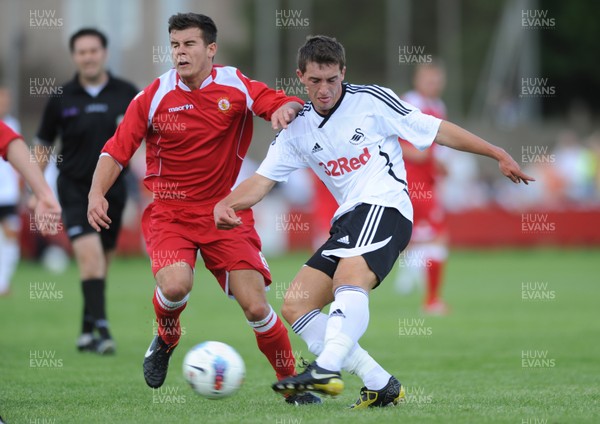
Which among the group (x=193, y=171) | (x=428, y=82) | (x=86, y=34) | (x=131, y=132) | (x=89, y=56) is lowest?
(x=193, y=171)

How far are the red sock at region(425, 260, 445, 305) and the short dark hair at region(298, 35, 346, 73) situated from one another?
6706 millimetres

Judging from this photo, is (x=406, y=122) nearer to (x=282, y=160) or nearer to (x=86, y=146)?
(x=282, y=160)

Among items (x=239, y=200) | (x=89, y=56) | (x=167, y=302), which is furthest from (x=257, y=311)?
(x=89, y=56)

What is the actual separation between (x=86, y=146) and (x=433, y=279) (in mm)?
5079

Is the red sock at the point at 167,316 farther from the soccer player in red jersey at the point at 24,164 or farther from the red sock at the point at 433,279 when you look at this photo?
the red sock at the point at 433,279

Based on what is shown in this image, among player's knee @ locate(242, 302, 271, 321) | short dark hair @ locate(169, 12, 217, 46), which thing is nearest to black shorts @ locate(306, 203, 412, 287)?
player's knee @ locate(242, 302, 271, 321)

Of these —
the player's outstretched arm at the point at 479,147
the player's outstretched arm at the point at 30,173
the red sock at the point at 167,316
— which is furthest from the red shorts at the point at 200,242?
the player's outstretched arm at the point at 479,147

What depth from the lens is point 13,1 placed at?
35781 millimetres

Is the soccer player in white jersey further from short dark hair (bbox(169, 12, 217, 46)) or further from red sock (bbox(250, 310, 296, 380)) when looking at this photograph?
short dark hair (bbox(169, 12, 217, 46))

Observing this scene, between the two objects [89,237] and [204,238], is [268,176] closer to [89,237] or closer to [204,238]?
[204,238]

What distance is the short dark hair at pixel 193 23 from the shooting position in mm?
6852

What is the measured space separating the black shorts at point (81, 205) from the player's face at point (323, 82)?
377 cm

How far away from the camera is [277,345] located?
696 centimetres

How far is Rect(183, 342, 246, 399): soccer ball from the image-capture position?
636 centimetres
